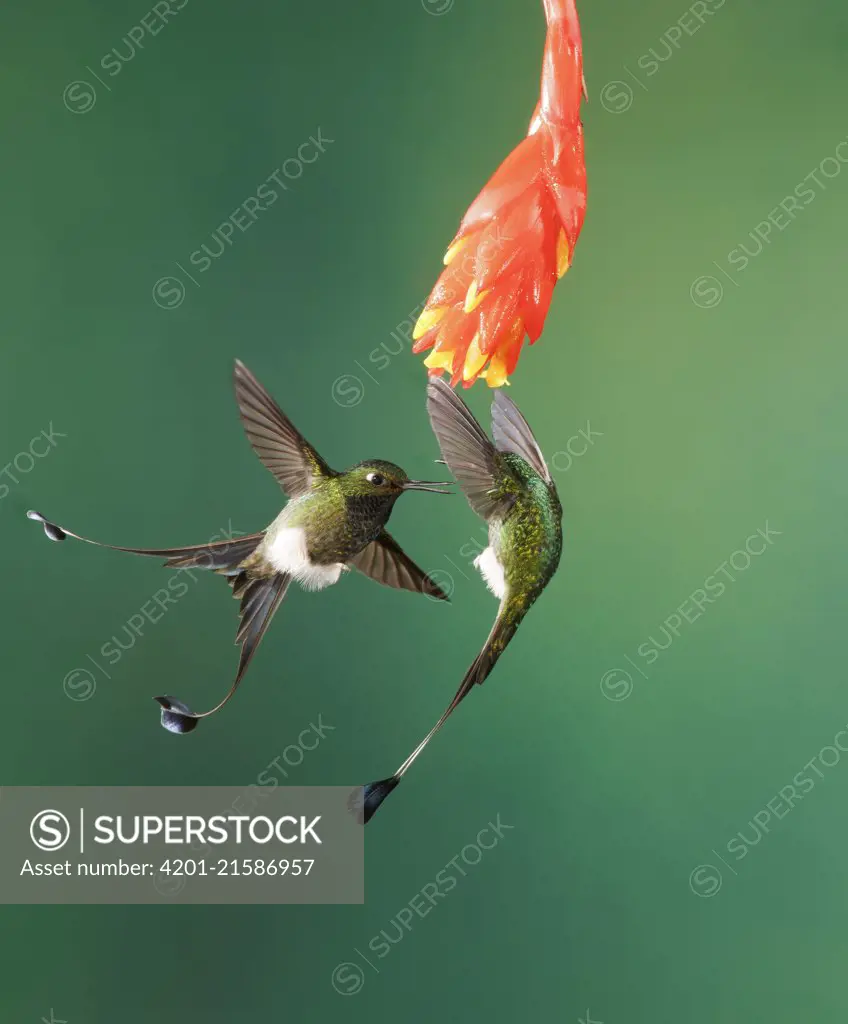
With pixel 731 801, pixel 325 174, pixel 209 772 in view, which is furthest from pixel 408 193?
pixel 731 801

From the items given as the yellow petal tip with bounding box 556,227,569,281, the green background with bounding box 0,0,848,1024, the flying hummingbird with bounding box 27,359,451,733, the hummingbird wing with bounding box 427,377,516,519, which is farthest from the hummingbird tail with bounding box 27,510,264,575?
the green background with bounding box 0,0,848,1024

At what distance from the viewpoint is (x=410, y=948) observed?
183 cm

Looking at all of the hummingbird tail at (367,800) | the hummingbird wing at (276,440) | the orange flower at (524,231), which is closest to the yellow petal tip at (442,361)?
the orange flower at (524,231)

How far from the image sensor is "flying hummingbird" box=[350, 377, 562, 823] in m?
0.76

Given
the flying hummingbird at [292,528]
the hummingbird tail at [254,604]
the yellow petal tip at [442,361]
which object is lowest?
the hummingbird tail at [254,604]

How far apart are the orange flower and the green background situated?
95 cm

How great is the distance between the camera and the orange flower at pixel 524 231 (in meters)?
0.76

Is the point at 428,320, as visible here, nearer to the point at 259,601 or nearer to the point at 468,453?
the point at 468,453

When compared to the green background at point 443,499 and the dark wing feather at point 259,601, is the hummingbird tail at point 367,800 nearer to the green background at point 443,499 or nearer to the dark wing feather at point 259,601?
the dark wing feather at point 259,601

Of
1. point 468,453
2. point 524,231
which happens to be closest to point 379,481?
point 468,453

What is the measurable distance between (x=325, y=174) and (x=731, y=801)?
1.18m

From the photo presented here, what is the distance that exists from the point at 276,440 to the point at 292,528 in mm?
80

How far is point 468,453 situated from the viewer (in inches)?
30.3

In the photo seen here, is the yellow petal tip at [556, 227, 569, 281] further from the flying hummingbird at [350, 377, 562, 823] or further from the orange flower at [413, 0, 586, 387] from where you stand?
the flying hummingbird at [350, 377, 562, 823]
